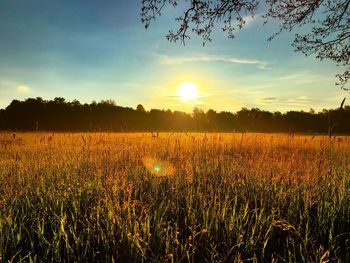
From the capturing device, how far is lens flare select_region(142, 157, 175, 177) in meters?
6.31

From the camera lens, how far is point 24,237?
12.0ft

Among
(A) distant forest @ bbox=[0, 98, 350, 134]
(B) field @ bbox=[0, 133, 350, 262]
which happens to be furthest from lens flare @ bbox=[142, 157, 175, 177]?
(A) distant forest @ bbox=[0, 98, 350, 134]

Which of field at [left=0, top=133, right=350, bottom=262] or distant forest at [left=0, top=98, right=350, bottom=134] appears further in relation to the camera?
distant forest at [left=0, top=98, right=350, bottom=134]

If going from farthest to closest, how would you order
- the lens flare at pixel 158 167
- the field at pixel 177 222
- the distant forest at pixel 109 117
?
the distant forest at pixel 109 117
the lens flare at pixel 158 167
the field at pixel 177 222

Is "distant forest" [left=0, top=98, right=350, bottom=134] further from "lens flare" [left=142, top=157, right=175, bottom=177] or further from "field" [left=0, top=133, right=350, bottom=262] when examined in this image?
"field" [left=0, top=133, right=350, bottom=262]

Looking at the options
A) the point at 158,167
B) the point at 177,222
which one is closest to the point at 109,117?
the point at 158,167

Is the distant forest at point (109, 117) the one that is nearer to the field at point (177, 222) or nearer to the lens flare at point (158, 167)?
the lens flare at point (158, 167)

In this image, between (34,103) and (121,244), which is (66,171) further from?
(34,103)

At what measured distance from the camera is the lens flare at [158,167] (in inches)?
249

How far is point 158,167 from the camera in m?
7.20

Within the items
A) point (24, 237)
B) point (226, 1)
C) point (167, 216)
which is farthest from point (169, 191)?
point (226, 1)

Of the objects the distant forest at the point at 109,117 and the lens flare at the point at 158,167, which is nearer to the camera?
the lens flare at the point at 158,167

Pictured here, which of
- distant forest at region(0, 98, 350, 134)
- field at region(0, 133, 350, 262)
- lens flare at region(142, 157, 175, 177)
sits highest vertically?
distant forest at region(0, 98, 350, 134)

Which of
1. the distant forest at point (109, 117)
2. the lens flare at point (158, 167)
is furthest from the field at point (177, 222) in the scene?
the distant forest at point (109, 117)
